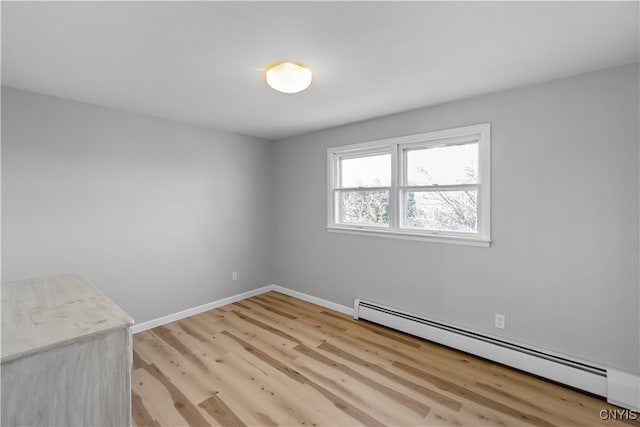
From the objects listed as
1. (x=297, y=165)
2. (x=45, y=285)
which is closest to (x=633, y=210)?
(x=297, y=165)

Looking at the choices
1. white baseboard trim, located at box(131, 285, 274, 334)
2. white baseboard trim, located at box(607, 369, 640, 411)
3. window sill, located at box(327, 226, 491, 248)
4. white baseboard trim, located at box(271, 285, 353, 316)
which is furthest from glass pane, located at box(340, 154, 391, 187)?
white baseboard trim, located at box(607, 369, 640, 411)

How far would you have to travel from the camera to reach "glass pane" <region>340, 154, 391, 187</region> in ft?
10.9

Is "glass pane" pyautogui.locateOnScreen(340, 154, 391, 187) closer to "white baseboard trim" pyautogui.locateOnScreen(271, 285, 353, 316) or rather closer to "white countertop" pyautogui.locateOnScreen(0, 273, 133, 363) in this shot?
"white baseboard trim" pyautogui.locateOnScreen(271, 285, 353, 316)

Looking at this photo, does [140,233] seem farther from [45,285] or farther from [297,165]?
[297,165]

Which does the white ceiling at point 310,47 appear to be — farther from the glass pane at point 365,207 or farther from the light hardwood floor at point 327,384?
the light hardwood floor at point 327,384

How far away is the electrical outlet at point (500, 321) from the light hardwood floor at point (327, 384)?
12.7 inches

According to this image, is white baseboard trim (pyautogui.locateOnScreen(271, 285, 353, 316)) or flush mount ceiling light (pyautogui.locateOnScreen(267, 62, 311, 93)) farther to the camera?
white baseboard trim (pyautogui.locateOnScreen(271, 285, 353, 316))

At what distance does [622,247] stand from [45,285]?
3.61 metres

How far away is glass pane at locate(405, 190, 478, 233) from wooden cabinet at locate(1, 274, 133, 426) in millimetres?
2678

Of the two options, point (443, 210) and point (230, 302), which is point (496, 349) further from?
point (230, 302)

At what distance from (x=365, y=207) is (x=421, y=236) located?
2.68 feet

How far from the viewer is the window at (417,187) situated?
2.66 meters

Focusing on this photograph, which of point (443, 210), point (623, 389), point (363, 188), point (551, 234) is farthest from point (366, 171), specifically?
point (623, 389)

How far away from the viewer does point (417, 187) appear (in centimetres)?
300
